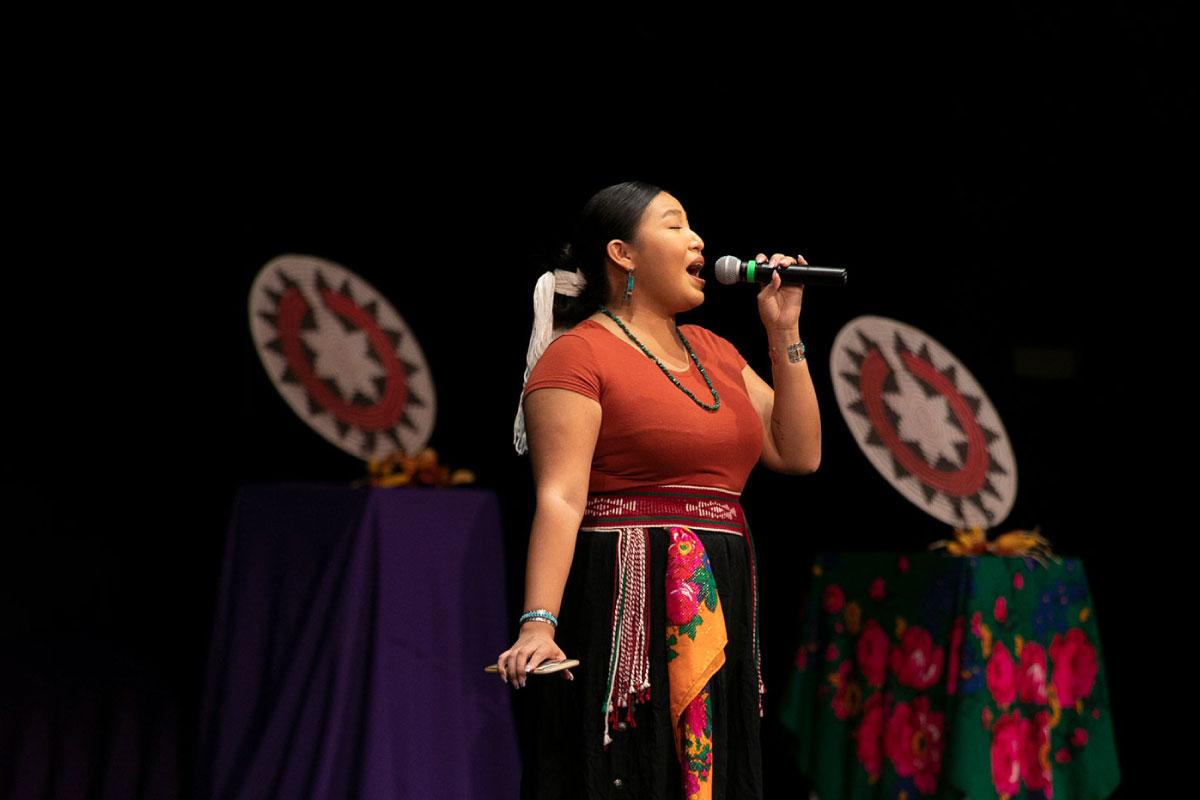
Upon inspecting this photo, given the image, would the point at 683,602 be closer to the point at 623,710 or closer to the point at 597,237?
the point at 623,710

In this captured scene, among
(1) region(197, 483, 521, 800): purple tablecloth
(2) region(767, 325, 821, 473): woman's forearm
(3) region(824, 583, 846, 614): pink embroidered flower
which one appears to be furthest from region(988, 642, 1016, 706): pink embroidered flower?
(2) region(767, 325, 821, 473): woman's forearm

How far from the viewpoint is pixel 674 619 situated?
6.34 feet

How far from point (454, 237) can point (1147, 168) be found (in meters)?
1.96

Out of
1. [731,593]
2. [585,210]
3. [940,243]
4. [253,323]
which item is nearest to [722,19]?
[940,243]

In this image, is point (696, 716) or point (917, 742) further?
point (917, 742)

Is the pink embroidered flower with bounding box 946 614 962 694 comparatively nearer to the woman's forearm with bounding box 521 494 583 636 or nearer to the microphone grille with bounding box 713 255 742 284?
the microphone grille with bounding box 713 255 742 284

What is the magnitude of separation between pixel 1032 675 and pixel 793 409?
4.69 ft

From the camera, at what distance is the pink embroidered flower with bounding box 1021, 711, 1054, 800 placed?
320 cm

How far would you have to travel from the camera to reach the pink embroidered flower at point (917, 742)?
3.19 metres

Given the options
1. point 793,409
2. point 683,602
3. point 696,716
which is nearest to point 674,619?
point 683,602

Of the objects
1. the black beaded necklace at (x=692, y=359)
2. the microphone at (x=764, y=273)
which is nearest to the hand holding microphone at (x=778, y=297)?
the microphone at (x=764, y=273)

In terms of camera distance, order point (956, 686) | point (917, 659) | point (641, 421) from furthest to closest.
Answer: point (917, 659) < point (956, 686) < point (641, 421)

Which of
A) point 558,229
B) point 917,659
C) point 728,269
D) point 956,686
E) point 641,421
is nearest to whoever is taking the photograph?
point 641,421

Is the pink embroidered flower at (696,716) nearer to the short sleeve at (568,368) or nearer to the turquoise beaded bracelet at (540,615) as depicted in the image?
the turquoise beaded bracelet at (540,615)
